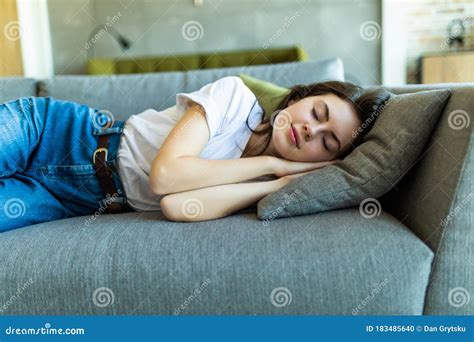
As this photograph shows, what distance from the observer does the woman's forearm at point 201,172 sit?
120 centimetres

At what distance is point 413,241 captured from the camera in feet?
3.39

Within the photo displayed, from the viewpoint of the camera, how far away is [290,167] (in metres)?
1.29

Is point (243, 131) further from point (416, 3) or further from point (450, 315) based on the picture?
point (416, 3)

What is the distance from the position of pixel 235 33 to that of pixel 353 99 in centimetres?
241

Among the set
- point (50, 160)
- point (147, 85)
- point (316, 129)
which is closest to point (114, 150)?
point (50, 160)

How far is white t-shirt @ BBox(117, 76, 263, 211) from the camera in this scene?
4.41 feet

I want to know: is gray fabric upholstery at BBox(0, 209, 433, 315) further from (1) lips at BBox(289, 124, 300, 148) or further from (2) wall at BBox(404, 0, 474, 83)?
(2) wall at BBox(404, 0, 474, 83)

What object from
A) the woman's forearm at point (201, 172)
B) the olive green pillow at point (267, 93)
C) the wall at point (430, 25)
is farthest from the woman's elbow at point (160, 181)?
the wall at point (430, 25)

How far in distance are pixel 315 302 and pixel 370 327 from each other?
0.39 feet

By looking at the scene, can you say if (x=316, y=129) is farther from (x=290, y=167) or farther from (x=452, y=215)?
(x=452, y=215)

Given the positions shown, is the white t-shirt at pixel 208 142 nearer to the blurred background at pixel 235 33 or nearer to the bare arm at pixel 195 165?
the bare arm at pixel 195 165

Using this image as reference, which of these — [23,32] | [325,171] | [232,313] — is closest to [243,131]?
[325,171]

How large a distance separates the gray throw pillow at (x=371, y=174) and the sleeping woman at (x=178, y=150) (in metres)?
0.10

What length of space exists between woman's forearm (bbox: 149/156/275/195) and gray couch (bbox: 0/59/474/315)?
0.41ft
